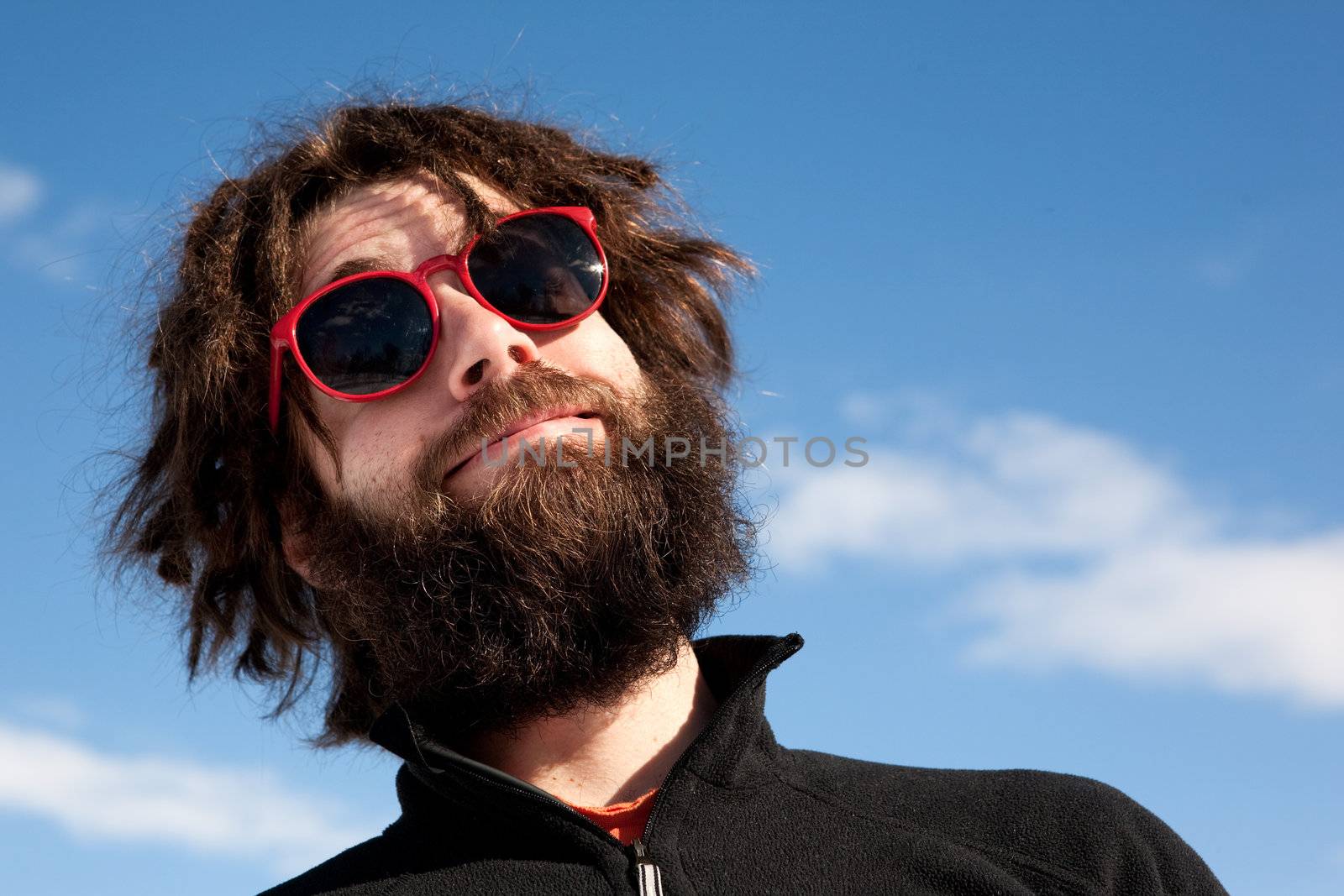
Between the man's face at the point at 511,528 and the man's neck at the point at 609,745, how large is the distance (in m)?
0.06

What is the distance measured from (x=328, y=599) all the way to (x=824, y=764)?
1710 mm

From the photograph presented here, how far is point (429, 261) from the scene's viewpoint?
11.8ft

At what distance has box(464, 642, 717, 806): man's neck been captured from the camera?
3.09m

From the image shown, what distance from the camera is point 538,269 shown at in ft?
11.9

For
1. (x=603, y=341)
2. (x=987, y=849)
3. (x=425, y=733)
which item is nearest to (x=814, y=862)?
(x=987, y=849)

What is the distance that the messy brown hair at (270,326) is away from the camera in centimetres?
406

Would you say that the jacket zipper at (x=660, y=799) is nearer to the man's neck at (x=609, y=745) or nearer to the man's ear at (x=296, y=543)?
the man's neck at (x=609, y=745)

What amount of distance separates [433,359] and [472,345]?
15 centimetres

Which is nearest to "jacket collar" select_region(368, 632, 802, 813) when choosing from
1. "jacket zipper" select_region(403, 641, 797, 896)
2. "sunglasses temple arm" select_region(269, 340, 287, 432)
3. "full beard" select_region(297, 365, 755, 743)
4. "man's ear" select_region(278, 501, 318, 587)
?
"jacket zipper" select_region(403, 641, 797, 896)

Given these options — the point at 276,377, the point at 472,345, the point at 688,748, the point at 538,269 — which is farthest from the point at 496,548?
the point at 276,377

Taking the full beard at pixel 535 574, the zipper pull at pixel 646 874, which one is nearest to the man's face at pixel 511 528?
the full beard at pixel 535 574

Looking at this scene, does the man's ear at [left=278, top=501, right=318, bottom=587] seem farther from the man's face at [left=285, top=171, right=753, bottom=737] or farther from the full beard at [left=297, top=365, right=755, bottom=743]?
the full beard at [left=297, top=365, right=755, bottom=743]

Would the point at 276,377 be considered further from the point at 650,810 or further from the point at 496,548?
the point at 650,810

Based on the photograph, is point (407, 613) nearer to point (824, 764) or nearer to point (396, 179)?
point (824, 764)
